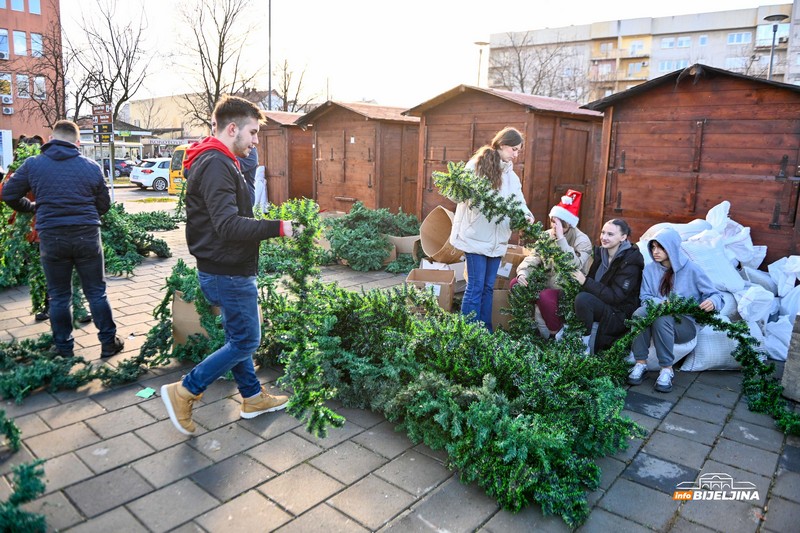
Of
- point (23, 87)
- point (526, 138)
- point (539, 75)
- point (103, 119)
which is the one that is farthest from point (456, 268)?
point (23, 87)

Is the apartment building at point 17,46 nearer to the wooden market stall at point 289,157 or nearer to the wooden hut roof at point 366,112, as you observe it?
the wooden market stall at point 289,157

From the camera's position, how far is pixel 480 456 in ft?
10.7

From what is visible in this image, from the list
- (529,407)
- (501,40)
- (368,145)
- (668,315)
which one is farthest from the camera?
(501,40)

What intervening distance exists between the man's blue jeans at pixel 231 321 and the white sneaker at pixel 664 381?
3247 mm

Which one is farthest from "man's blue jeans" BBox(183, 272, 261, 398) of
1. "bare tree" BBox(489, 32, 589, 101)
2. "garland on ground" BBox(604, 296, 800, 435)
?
"bare tree" BBox(489, 32, 589, 101)

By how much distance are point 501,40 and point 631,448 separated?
277ft

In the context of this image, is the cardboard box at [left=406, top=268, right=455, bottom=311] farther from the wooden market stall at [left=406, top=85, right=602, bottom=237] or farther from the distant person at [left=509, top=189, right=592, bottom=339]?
the wooden market stall at [left=406, top=85, right=602, bottom=237]

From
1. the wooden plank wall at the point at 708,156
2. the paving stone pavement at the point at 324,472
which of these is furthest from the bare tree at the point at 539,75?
the paving stone pavement at the point at 324,472

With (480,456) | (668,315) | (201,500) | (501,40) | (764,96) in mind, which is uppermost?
(501,40)

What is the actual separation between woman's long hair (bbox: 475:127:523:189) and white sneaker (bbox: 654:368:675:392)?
2.12 metres

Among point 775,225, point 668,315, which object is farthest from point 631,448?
point 775,225

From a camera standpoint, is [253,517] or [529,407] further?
[529,407]

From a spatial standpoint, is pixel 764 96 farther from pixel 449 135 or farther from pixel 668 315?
pixel 449 135

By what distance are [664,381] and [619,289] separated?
2.72 ft
